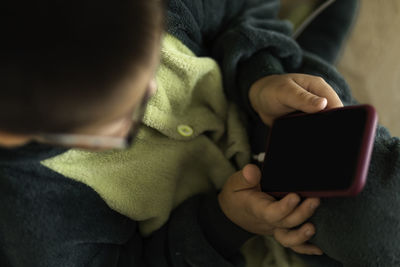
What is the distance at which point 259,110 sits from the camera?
2.20 feet

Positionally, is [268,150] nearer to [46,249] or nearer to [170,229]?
[170,229]

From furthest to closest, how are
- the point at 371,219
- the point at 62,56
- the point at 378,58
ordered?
the point at 378,58, the point at 371,219, the point at 62,56

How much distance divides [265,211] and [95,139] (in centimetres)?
28

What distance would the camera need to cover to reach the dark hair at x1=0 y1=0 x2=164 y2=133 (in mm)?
285

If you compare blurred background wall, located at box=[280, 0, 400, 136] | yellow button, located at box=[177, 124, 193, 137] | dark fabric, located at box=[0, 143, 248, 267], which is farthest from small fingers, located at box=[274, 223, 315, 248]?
blurred background wall, located at box=[280, 0, 400, 136]

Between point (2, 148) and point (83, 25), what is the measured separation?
0.74 feet

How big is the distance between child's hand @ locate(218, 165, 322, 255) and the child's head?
29 centimetres

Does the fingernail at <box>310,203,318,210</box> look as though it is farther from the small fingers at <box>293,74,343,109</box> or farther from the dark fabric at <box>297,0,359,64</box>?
the dark fabric at <box>297,0,359,64</box>

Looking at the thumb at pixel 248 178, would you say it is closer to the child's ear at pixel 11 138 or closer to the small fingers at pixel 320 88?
the small fingers at pixel 320 88

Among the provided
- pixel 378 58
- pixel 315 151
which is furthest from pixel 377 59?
pixel 315 151

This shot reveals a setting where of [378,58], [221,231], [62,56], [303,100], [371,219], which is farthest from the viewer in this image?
[378,58]

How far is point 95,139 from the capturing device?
0.37 m

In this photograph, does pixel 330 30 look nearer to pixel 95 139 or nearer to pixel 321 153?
pixel 321 153

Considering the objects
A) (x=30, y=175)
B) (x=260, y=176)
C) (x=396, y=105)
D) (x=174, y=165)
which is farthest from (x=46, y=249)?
(x=396, y=105)
